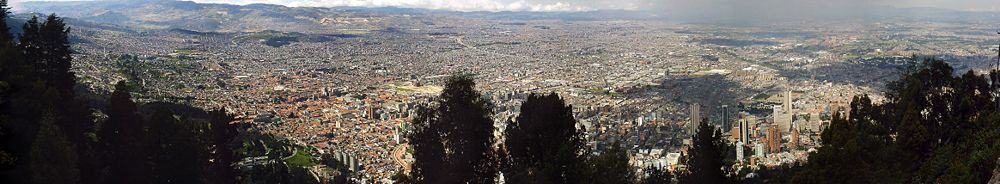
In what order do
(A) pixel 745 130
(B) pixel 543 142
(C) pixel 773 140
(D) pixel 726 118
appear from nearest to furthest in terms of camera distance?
(B) pixel 543 142, (C) pixel 773 140, (A) pixel 745 130, (D) pixel 726 118

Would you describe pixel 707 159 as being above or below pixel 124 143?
below

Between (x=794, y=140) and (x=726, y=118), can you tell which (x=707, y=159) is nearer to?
(x=794, y=140)

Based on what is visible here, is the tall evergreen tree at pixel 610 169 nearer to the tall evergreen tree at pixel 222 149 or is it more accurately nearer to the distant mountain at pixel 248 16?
the tall evergreen tree at pixel 222 149

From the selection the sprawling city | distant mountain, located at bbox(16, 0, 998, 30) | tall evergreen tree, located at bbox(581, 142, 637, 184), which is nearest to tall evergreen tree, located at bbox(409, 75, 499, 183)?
the sprawling city

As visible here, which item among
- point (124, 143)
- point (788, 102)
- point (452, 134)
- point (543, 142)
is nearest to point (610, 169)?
point (543, 142)

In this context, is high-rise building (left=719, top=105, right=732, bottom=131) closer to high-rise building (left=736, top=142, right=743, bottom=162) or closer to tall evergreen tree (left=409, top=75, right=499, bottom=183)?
high-rise building (left=736, top=142, right=743, bottom=162)

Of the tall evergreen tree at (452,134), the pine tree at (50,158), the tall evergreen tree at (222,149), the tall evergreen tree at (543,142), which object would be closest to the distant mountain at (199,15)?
the tall evergreen tree at (222,149)
